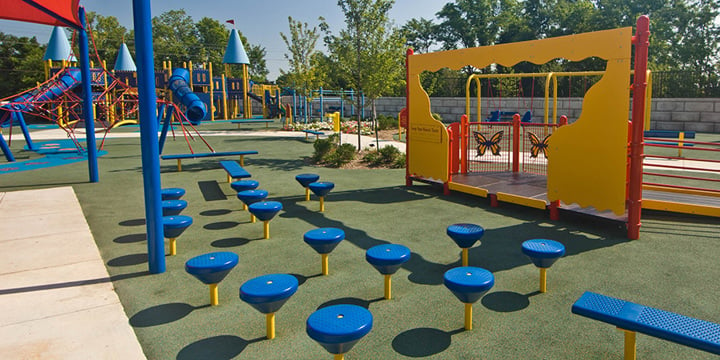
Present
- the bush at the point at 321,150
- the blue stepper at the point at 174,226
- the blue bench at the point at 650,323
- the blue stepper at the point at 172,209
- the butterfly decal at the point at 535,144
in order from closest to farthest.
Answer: the blue bench at the point at 650,323 → the blue stepper at the point at 174,226 → the blue stepper at the point at 172,209 → the butterfly decal at the point at 535,144 → the bush at the point at 321,150

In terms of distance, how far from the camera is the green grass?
153 inches

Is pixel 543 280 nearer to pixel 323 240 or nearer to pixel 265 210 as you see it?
pixel 323 240

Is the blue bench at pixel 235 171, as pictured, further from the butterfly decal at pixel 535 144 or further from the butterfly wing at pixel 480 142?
the butterfly decal at pixel 535 144

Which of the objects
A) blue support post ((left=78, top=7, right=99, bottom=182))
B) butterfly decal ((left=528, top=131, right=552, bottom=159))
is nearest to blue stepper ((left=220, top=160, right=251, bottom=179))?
blue support post ((left=78, top=7, right=99, bottom=182))

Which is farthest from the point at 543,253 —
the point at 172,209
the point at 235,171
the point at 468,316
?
the point at 235,171

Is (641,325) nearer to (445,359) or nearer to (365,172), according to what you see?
(445,359)

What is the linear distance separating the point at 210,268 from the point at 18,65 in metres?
58.8

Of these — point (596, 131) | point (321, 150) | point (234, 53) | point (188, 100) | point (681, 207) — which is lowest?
point (681, 207)

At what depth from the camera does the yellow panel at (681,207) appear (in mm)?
7523

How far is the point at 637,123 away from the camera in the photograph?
6469mm

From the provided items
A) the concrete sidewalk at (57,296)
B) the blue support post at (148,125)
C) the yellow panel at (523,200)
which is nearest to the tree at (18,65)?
the concrete sidewalk at (57,296)

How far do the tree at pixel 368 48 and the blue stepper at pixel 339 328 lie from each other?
42.1ft

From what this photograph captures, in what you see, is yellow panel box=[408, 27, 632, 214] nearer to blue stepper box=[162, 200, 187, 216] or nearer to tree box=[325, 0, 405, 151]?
blue stepper box=[162, 200, 187, 216]

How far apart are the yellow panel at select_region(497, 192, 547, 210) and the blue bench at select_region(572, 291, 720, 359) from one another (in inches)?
176
